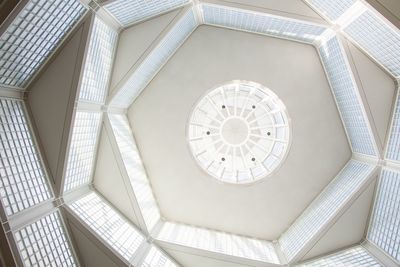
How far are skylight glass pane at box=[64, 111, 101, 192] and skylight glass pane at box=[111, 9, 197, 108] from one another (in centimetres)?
217

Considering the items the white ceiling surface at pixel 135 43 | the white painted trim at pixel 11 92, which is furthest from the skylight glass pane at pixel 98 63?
the white painted trim at pixel 11 92

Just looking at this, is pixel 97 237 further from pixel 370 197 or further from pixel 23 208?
pixel 370 197

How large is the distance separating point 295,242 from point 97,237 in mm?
12268

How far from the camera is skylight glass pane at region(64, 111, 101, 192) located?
14.4 m

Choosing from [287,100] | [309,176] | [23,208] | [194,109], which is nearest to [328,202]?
[309,176]

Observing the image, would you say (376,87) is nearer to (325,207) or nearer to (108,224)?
(325,207)

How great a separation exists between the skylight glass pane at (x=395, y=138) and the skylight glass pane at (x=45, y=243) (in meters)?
16.5

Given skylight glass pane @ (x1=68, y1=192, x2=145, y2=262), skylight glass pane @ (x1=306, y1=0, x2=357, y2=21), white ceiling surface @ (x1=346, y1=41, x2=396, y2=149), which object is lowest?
skylight glass pane @ (x1=68, y1=192, x2=145, y2=262)

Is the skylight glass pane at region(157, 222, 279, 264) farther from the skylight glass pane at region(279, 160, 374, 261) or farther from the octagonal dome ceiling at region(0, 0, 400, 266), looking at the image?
the skylight glass pane at region(279, 160, 374, 261)

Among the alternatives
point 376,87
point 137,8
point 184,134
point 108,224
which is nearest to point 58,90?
Answer: point 137,8

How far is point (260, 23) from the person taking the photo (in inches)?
731

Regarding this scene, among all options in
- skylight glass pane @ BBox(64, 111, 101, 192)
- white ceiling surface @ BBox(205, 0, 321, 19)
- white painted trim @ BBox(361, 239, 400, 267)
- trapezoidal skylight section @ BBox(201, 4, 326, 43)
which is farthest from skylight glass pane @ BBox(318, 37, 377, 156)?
skylight glass pane @ BBox(64, 111, 101, 192)

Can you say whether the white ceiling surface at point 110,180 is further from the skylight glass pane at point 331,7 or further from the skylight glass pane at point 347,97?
the skylight glass pane at point 347,97

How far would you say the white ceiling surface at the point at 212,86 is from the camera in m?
20.4
